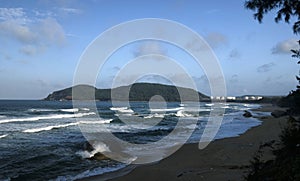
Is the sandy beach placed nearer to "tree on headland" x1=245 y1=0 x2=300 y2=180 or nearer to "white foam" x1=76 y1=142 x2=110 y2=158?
"tree on headland" x1=245 y1=0 x2=300 y2=180

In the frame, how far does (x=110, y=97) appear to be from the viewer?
608 feet

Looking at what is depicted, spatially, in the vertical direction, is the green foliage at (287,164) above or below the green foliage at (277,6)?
below

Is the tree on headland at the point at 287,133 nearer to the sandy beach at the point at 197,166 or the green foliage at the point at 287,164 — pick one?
the green foliage at the point at 287,164

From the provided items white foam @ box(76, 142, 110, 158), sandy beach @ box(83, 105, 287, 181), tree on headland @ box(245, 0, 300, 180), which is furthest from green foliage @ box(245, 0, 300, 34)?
white foam @ box(76, 142, 110, 158)

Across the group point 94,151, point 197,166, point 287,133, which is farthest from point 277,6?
point 94,151

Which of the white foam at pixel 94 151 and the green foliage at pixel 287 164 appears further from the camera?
the white foam at pixel 94 151

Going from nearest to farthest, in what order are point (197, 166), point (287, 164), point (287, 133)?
1. point (287, 164)
2. point (287, 133)
3. point (197, 166)

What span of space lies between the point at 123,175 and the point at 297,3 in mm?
9109

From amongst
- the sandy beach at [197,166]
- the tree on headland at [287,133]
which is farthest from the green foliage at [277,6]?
the sandy beach at [197,166]

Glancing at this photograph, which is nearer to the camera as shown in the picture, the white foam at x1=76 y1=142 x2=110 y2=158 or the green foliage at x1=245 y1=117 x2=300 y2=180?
the green foliage at x1=245 y1=117 x2=300 y2=180

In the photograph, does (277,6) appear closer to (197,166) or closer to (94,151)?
(197,166)

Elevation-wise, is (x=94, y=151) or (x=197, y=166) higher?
(x=94, y=151)

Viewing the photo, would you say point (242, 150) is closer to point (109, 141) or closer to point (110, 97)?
point (109, 141)

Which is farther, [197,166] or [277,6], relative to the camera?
[197,166]
